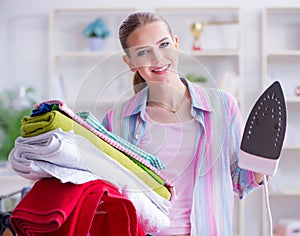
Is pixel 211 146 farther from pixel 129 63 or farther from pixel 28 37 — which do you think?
pixel 28 37

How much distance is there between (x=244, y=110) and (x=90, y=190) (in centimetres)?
300

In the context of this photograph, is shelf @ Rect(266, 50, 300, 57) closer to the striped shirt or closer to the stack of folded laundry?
the striped shirt

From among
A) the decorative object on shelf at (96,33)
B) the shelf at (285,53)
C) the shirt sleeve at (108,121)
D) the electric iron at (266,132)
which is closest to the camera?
the electric iron at (266,132)

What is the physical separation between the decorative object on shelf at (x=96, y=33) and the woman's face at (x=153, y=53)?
2.87m

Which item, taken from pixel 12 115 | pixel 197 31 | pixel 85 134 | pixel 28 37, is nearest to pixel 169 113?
pixel 85 134

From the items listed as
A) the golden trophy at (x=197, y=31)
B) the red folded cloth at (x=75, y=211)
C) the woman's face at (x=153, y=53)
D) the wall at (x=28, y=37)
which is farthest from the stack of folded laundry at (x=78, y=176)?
the wall at (x=28, y=37)

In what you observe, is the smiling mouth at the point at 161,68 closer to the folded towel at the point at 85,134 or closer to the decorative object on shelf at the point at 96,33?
the folded towel at the point at 85,134

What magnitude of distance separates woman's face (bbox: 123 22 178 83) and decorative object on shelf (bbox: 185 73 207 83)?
28 mm

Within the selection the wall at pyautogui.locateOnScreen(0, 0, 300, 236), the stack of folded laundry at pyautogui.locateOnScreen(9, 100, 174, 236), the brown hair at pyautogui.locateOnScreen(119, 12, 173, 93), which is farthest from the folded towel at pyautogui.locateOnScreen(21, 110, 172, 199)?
the wall at pyautogui.locateOnScreen(0, 0, 300, 236)

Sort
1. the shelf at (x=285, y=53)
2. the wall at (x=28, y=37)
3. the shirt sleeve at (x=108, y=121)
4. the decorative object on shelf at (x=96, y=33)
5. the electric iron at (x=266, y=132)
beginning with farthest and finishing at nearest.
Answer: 1. the wall at (x=28, y=37)
2. the decorative object on shelf at (x=96, y=33)
3. the shelf at (x=285, y=53)
4. the shirt sleeve at (x=108, y=121)
5. the electric iron at (x=266, y=132)

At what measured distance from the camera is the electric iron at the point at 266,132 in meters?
0.80

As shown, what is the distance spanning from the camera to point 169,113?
0.90 meters

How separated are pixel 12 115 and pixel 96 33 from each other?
72 cm

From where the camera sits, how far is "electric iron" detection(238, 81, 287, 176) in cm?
80
